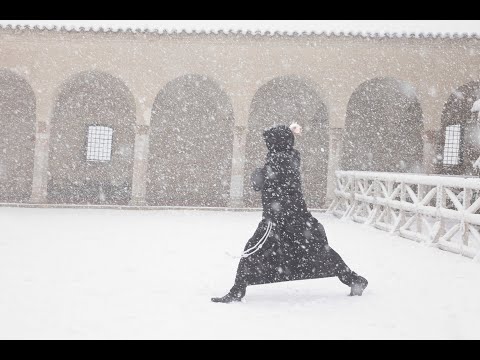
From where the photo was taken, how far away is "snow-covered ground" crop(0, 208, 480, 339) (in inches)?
142

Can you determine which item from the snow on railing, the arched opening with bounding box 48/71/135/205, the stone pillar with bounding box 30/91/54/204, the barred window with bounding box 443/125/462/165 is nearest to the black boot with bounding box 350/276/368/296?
the snow on railing

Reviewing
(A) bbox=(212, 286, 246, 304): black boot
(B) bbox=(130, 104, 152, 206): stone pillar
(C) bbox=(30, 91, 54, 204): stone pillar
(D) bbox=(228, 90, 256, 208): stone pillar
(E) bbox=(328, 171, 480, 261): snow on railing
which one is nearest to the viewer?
(A) bbox=(212, 286, 246, 304): black boot

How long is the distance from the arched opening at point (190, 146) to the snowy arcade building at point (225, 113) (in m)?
0.04

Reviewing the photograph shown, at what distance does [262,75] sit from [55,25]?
619cm

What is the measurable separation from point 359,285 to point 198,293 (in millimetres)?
1559

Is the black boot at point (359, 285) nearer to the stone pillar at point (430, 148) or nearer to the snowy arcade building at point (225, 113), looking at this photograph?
the snowy arcade building at point (225, 113)

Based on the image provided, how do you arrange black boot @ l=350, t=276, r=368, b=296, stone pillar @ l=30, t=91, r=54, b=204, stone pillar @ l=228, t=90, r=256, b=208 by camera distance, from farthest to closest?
stone pillar @ l=228, t=90, r=256, b=208
stone pillar @ l=30, t=91, r=54, b=204
black boot @ l=350, t=276, r=368, b=296

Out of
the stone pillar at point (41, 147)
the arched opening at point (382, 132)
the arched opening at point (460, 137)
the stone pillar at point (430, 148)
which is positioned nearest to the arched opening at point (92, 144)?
the stone pillar at point (41, 147)

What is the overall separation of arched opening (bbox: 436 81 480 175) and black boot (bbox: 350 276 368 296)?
1351cm

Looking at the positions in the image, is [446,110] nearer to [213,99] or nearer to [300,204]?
[213,99]

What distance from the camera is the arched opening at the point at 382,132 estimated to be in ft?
56.7

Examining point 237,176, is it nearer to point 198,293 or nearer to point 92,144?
point 92,144

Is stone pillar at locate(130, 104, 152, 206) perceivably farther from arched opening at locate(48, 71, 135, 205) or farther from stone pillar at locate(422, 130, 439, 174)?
stone pillar at locate(422, 130, 439, 174)

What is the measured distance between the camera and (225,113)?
17391 mm
